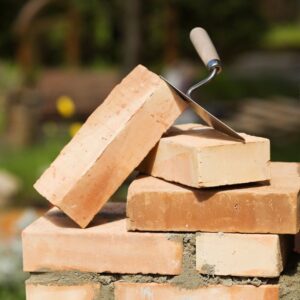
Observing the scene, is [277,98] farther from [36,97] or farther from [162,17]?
[162,17]

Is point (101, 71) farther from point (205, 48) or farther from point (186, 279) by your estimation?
point (186, 279)

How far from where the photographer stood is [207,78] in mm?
2891

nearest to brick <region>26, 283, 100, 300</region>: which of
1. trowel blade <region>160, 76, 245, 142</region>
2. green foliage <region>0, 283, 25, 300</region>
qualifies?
trowel blade <region>160, 76, 245, 142</region>

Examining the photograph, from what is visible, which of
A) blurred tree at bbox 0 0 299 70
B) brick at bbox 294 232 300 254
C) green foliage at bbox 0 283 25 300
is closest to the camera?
brick at bbox 294 232 300 254

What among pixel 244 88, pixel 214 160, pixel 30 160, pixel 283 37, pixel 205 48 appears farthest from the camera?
pixel 283 37

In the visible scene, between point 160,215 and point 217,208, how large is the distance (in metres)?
0.17

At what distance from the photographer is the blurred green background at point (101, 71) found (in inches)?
357

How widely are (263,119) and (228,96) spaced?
8.83 ft

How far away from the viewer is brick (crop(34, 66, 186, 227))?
9.24ft

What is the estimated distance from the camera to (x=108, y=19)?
17594 mm

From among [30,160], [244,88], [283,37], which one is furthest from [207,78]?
[283,37]

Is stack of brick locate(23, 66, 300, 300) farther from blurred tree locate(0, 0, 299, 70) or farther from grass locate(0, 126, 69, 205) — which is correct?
blurred tree locate(0, 0, 299, 70)

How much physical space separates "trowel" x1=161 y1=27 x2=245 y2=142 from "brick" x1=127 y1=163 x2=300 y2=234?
166mm

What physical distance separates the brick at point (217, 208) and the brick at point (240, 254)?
2cm
